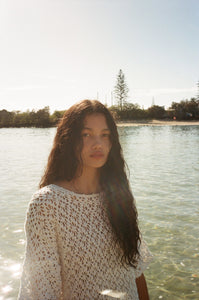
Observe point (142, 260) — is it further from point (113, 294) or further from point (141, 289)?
point (113, 294)

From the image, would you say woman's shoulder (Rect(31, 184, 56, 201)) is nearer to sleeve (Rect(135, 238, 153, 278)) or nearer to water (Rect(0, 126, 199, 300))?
sleeve (Rect(135, 238, 153, 278))

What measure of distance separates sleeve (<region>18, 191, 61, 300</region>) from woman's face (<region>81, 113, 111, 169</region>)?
1.29 ft

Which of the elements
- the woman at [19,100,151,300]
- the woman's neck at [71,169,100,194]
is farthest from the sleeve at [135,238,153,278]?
the woman's neck at [71,169,100,194]

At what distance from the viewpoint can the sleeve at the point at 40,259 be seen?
1216 millimetres

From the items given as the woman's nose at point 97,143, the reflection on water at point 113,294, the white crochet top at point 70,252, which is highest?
the woman's nose at point 97,143

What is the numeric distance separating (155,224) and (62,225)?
13.7ft

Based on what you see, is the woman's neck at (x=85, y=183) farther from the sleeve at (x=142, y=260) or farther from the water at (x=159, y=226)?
the water at (x=159, y=226)

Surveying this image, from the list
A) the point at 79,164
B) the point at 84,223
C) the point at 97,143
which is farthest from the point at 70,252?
the point at 97,143

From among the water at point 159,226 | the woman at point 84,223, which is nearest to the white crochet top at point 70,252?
the woman at point 84,223

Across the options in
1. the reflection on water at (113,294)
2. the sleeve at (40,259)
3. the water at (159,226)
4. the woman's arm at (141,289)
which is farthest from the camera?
the water at (159,226)

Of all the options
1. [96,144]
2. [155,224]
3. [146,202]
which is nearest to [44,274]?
[96,144]

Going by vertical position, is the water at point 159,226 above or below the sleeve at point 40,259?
below

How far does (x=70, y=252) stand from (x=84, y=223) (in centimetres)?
15

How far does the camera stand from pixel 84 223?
139 centimetres
